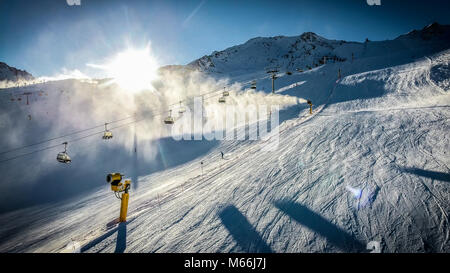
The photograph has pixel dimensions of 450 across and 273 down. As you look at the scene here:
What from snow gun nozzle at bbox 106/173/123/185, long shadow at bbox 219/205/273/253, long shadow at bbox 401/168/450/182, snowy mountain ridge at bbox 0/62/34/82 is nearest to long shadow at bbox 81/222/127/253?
snow gun nozzle at bbox 106/173/123/185

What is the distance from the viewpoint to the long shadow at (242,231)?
5.08m

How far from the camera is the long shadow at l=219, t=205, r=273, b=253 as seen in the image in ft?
16.7

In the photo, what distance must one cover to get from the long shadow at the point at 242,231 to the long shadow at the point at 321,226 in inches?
52.3

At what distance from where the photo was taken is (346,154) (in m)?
8.87

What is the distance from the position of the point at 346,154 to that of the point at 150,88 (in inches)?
1722

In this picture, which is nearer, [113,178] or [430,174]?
[430,174]

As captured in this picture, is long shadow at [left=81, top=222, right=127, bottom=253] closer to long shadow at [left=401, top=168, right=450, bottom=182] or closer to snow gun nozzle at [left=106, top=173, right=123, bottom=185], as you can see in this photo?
snow gun nozzle at [left=106, top=173, right=123, bottom=185]

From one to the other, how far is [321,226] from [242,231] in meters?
2.29

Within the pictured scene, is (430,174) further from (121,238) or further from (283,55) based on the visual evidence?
(283,55)

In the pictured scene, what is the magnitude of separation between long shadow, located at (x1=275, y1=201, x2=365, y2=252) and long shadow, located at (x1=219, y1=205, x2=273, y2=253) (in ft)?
4.35

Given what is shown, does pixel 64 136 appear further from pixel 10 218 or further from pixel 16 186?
pixel 10 218

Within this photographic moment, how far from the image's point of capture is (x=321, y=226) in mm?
5270

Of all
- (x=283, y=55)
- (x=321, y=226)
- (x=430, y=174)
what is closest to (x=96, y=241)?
(x=321, y=226)
